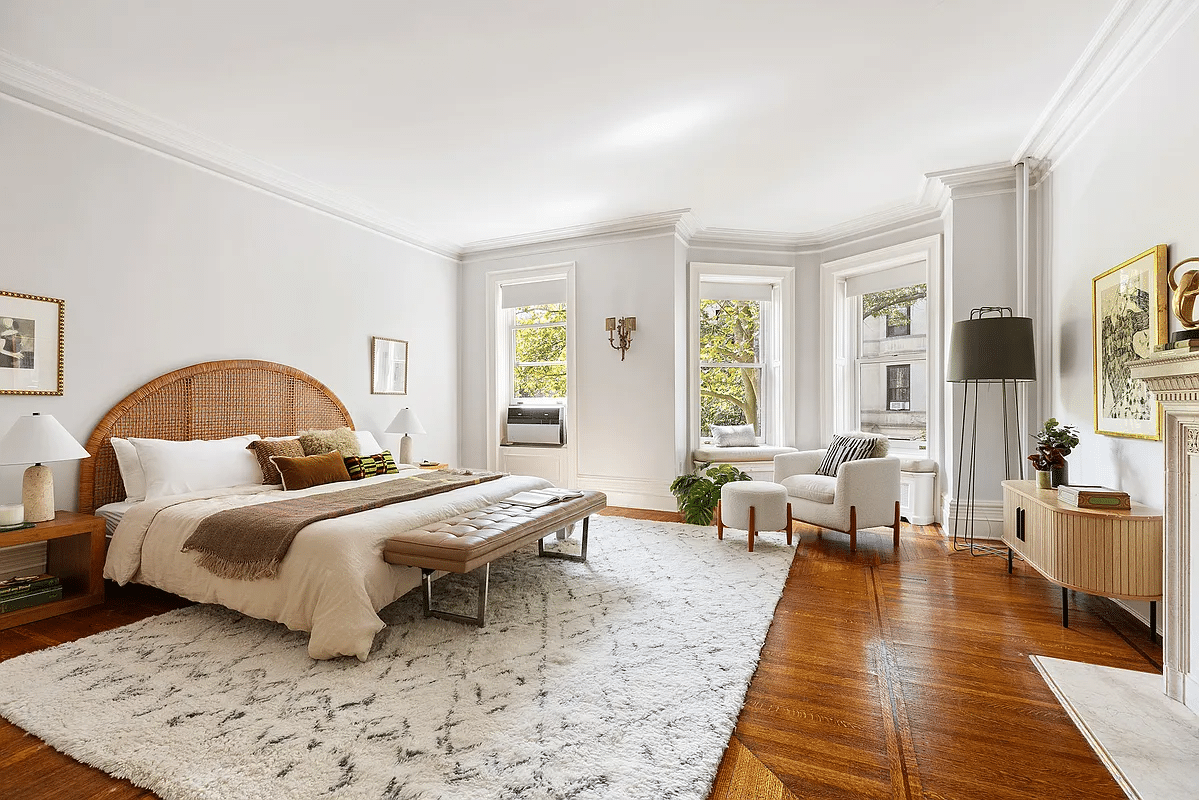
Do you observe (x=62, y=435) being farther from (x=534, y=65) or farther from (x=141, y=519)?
(x=534, y=65)

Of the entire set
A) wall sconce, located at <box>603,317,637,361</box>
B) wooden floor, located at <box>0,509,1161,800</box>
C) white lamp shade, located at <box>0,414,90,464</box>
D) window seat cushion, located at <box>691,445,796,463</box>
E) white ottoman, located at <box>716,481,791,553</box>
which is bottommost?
wooden floor, located at <box>0,509,1161,800</box>

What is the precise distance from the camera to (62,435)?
9.28 feet

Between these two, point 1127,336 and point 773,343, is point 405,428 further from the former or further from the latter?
point 1127,336

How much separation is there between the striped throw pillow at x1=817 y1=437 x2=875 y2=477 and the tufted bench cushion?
7.68 ft

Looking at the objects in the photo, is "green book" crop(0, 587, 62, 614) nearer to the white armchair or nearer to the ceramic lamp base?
the ceramic lamp base

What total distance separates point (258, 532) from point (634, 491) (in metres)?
3.47

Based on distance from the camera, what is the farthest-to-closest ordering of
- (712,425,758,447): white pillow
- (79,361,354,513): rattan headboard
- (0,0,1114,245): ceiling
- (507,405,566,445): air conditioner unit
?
(507,405,566,445): air conditioner unit, (712,425,758,447): white pillow, (79,361,354,513): rattan headboard, (0,0,1114,245): ceiling

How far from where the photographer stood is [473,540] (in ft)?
8.47

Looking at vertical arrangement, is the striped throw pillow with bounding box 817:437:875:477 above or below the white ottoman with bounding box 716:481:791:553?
above

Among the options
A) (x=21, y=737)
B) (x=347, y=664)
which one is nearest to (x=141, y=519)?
(x=21, y=737)

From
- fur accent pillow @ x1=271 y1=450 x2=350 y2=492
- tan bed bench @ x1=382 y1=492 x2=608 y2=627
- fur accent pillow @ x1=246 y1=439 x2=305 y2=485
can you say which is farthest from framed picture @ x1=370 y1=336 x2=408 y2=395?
tan bed bench @ x1=382 y1=492 x2=608 y2=627

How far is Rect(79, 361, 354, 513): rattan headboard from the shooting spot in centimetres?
338

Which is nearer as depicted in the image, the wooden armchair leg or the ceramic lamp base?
the ceramic lamp base

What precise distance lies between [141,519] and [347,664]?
1554mm
